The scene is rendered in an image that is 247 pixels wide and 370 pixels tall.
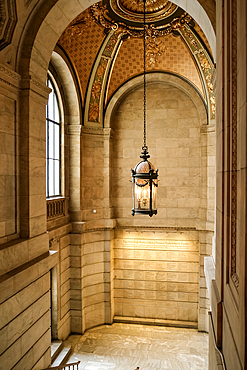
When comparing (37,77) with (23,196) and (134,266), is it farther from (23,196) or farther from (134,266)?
(134,266)

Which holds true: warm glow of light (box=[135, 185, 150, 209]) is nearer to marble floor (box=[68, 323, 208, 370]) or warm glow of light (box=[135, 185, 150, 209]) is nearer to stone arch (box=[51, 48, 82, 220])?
stone arch (box=[51, 48, 82, 220])

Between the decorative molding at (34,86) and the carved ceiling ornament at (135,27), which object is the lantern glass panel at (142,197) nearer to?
the decorative molding at (34,86)

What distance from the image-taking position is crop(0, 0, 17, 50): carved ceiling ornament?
618 centimetres

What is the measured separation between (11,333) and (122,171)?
815 cm

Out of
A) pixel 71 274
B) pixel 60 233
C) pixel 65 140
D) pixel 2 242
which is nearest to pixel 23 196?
pixel 2 242

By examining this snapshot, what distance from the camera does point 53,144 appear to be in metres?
11.2

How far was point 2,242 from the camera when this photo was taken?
21.0 feet

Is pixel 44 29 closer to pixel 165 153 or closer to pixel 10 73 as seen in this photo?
pixel 10 73

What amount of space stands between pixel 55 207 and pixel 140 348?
5.76m

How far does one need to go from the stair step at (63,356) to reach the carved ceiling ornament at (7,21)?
354 inches

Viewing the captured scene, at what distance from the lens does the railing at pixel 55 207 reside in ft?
34.0

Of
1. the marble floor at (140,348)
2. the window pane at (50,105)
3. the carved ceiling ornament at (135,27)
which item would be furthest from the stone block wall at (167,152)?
the marble floor at (140,348)

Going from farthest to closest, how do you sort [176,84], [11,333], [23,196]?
[176,84]
[23,196]
[11,333]

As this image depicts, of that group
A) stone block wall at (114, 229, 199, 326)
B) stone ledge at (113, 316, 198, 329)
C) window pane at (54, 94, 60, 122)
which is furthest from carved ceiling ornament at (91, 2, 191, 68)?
stone ledge at (113, 316, 198, 329)
